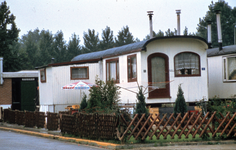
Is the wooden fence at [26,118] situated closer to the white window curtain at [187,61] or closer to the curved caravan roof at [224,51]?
the white window curtain at [187,61]

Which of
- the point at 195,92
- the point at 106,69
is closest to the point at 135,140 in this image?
the point at 195,92

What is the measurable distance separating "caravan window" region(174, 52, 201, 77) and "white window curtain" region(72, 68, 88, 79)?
22.6ft

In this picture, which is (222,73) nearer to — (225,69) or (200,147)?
(225,69)

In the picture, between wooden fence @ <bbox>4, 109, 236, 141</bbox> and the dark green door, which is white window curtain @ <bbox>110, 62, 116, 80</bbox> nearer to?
wooden fence @ <bbox>4, 109, 236, 141</bbox>

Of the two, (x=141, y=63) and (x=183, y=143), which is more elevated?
(x=141, y=63)

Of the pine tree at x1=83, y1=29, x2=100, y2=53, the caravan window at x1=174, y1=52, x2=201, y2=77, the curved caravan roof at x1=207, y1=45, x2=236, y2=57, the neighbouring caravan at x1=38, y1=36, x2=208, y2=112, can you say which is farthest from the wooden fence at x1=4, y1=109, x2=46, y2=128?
the pine tree at x1=83, y1=29, x2=100, y2=53

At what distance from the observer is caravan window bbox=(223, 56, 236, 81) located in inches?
854

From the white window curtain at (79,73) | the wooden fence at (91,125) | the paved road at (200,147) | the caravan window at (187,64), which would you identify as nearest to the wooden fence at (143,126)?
the wooden fence at (91,125)

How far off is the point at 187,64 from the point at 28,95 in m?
15.3

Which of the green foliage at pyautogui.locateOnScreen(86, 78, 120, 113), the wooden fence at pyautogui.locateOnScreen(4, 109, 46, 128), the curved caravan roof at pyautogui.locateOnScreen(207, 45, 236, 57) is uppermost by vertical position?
the curved caravan roof at pyautogui.locateOnScreen(207, 45, 236, 57)

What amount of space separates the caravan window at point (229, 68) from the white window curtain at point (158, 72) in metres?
4.44

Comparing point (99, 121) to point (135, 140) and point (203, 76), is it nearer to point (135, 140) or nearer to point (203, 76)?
point (135, 140)

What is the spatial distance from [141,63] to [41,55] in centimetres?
3954

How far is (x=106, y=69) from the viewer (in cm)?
2359
